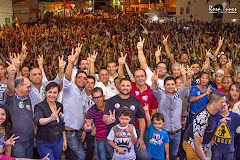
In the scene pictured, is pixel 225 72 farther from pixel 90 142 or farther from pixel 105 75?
pixel 90 142

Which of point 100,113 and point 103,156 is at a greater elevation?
point 100,113

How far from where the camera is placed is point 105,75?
16.5ft

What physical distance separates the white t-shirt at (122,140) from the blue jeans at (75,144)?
2.26 feet

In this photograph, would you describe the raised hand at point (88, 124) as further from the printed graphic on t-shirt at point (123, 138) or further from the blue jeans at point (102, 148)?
the printed graphic on t-shirt at point (123, 138)

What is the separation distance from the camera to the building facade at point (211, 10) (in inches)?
1041

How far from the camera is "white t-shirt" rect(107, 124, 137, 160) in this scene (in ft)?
12.6

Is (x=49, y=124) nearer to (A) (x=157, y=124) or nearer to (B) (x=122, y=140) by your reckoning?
(B) (x=122, y=140)

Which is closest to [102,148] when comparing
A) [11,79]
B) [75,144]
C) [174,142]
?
[75,144]

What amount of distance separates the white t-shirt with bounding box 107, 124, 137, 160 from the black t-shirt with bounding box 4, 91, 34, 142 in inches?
42.6

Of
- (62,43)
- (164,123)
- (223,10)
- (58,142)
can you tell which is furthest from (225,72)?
(223,10)

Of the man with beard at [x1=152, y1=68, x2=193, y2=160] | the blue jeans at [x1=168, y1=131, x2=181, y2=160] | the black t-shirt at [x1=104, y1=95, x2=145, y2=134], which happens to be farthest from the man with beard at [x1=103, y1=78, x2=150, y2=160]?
the blue jeans at [x1=168, y1=131, x2=181, y2=160]

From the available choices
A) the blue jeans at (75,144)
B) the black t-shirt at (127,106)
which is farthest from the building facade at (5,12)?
the black t-shirt at (127,106)

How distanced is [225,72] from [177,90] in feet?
6.70

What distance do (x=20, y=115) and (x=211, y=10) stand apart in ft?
88.6
